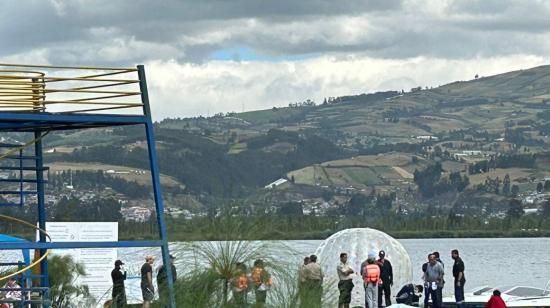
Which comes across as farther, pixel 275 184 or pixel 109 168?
pixel 109 168

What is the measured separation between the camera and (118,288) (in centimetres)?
2519

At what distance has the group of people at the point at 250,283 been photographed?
2006cm

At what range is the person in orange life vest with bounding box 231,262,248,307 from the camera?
2019cm

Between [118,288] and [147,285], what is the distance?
5.92ft

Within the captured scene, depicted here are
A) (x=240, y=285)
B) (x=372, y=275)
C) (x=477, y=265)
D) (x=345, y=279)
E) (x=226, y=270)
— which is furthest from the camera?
(x=477, y=265)

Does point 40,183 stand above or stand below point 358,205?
below

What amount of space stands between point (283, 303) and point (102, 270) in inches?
515

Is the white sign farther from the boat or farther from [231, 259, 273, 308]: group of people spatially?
[231, 259, 273, 308]: group of people

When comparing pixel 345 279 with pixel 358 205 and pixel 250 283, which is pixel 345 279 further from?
pixel 358 205

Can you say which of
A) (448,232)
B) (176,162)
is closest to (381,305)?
(176,162)

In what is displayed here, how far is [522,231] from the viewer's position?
171000mm

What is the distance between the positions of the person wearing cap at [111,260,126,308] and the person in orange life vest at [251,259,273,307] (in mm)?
2536

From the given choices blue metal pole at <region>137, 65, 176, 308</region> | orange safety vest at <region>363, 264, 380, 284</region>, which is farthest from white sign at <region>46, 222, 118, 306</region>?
blue metal pole at <region>137, 65, 176, 308</region>

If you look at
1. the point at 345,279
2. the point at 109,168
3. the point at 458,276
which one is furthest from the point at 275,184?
the point at 109,168
